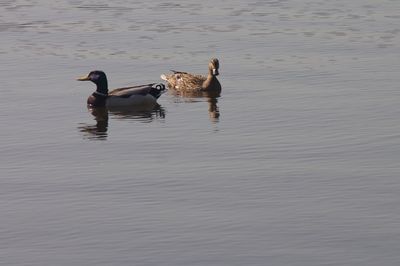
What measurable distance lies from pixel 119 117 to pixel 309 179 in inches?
314

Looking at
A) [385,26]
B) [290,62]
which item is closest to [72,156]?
[290,62]

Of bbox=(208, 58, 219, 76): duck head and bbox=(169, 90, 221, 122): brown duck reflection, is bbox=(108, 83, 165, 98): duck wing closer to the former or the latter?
bbox=(169, 90, 221, 122): brown duck reflection

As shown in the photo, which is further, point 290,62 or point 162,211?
point 290,62

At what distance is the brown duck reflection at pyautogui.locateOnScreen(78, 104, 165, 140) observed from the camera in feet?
81.2

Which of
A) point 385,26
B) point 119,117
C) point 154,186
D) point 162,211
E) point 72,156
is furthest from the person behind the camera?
point 385,26

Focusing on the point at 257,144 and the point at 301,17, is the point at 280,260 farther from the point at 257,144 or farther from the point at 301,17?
the point at 301,17

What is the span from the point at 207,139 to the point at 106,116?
4591mm

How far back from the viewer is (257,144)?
22625 mm

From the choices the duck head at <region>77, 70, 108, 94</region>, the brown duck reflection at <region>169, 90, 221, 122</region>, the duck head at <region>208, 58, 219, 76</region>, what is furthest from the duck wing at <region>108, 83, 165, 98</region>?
the duck head at <region>208, 58, 219, 76</region>

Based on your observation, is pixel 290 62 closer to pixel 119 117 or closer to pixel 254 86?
pixel 254 86

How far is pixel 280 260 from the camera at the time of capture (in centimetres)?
1620

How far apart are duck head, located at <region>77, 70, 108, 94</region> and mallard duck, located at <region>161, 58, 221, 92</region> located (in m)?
1.83

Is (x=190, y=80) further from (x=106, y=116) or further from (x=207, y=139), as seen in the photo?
(x=207, y=139)

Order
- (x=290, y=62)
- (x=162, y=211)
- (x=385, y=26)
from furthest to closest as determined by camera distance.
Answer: (x=385, y=26) → (x=290, y=62) → (x=162, y=211)
